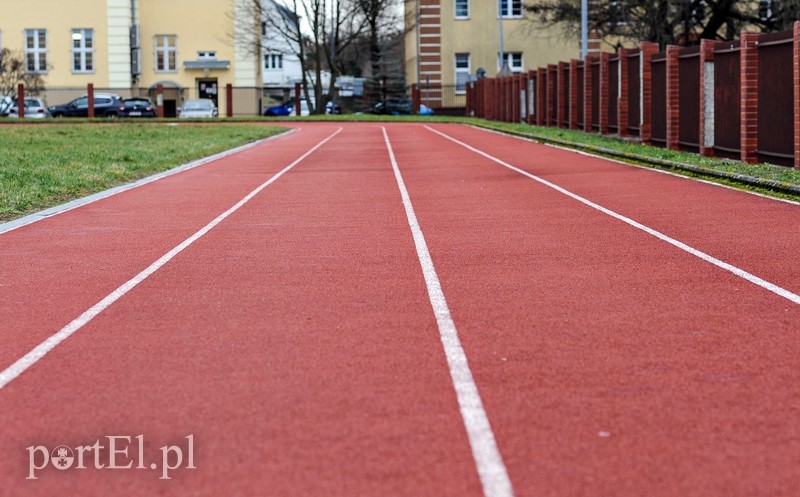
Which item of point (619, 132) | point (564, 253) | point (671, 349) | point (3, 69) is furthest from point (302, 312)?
point (3, 69)

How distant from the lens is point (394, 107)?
78.1 meters

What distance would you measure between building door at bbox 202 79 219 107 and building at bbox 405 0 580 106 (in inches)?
484

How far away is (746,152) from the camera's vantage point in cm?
2192

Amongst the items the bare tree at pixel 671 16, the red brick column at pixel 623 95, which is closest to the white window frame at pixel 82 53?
the bare tree at pixel 671 16

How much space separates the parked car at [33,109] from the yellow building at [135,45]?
3.25 m

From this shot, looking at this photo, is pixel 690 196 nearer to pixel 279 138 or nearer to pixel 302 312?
pixel 302 312

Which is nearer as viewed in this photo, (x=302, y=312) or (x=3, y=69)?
(x=302, y=312)

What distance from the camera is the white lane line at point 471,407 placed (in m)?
4.82

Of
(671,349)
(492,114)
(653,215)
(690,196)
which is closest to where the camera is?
(671,349)

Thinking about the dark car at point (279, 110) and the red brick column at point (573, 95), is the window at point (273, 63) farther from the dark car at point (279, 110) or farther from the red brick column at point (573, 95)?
the red brick column at point (573, 95)

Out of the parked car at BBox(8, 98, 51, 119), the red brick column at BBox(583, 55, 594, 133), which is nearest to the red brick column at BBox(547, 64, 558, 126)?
the red brick column at BBox(583, 55, 594, 133)

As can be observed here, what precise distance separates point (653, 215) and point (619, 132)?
1901cm

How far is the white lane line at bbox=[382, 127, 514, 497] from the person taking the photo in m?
4.82

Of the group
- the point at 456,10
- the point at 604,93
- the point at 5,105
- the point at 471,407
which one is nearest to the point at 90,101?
the point at 5,105
